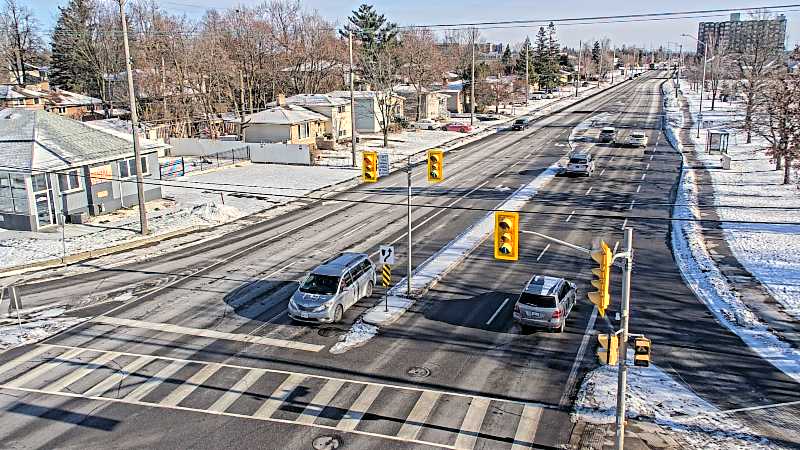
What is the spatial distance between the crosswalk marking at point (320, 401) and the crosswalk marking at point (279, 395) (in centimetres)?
78

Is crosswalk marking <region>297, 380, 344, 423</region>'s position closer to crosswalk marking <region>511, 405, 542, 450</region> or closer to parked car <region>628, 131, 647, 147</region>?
crosswalk marking <region>511, 405, 542, 450</region>

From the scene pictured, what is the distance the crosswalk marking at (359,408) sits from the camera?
16.4m

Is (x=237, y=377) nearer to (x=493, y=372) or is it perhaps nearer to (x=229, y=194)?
(x=493, y=372)

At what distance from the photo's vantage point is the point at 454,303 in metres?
25.0

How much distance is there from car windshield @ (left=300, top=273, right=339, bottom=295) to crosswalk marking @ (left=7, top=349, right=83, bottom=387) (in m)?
7.47

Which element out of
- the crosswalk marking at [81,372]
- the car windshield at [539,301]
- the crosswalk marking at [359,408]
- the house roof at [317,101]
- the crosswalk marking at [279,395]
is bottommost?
the crosswalk marking at [359,408]

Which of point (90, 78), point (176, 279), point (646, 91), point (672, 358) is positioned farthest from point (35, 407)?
point (646, 91)

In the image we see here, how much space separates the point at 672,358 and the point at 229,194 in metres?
32.8

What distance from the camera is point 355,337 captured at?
22000mm

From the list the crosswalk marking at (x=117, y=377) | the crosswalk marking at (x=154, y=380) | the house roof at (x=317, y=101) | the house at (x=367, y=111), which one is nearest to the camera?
the crosswalk marking at (x=154, y=380)

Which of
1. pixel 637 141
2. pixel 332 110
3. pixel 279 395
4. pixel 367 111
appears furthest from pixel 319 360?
pixel 367 111

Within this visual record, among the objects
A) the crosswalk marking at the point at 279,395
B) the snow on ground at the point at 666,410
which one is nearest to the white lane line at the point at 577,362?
the snow on ground at the point at 666,410

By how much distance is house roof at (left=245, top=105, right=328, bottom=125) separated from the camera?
62156 mm

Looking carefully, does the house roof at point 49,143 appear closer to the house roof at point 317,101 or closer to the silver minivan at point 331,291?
the silver minivan at point 331,291
